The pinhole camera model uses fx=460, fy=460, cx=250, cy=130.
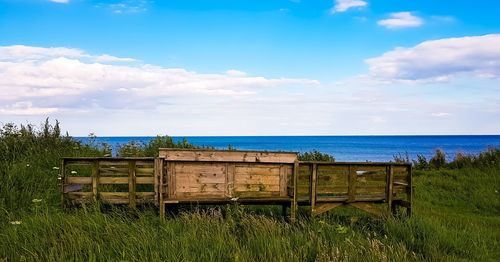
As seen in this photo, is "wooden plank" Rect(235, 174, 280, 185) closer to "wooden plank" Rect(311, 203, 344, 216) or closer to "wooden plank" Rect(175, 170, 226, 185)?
"wooden plank" Rect(175, 170, 226, 185)

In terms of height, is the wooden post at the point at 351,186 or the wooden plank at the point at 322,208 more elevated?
the wooden post at the point at 351,186

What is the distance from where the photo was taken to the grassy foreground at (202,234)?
7.92 m

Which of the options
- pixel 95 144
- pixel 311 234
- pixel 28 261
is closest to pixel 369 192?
pixel 311 234

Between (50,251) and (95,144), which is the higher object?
(95,144)

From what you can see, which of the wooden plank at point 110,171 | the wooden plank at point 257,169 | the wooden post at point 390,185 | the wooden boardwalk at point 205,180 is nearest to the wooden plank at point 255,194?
the wooden boardwalk at point 205,180

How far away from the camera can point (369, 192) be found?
13.5 meters

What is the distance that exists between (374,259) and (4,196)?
891 cm

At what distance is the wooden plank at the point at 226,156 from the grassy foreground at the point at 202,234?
1425 millimetres

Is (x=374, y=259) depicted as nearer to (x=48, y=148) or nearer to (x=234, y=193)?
(x=234, y=193)

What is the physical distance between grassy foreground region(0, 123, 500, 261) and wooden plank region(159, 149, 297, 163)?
1.43m

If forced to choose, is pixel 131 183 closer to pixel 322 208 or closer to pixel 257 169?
pixel 257 169

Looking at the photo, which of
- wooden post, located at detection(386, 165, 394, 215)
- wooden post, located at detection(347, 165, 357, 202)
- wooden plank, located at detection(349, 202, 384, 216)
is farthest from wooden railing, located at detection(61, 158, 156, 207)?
wooden post, located at detection(386, 165, 394, 215)

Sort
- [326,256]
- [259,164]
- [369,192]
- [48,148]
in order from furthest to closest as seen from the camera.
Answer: [48,148], [369,192], [259,164], [326,256]

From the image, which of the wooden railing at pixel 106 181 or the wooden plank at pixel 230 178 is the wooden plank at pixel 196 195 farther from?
the wooden railing at pixel 106 181
